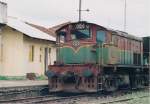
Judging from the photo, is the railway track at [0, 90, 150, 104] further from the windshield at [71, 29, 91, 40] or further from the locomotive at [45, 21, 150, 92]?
the windshield at [71, 29, 91, 40]

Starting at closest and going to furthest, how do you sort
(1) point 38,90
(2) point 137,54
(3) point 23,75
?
1. (1) point 38,90
2. (2) point 137,54
3. (3) point 23,75

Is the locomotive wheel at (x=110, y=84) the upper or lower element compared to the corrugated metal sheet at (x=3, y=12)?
lower

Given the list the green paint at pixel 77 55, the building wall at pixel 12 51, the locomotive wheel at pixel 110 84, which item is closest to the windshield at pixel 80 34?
the green paint at pixel 77 55

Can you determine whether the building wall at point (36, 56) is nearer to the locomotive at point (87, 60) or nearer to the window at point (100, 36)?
the locomotive at point (87, 60)

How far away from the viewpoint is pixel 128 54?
22281 millimetres

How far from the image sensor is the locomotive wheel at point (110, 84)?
19.9 m

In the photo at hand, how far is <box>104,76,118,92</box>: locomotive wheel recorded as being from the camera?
65.2 ft

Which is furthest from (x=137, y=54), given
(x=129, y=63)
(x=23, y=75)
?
(x=23, y=75)

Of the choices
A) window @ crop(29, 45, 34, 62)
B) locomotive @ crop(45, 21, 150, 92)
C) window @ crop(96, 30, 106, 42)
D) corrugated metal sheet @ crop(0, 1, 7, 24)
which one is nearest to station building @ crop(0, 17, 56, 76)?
window @ crop(29, 45, 34, 62)

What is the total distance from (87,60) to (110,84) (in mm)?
1636

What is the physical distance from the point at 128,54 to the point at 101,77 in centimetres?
338

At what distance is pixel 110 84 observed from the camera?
20453mm

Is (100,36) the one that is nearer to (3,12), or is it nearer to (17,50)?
(3,12)

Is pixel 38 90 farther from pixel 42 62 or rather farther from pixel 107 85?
pixel 42 62
